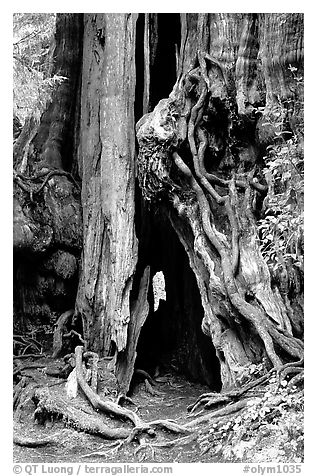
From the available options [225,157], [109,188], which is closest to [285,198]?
[225,157]

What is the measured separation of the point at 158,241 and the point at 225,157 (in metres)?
1.71

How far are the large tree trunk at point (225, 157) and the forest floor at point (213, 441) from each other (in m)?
0.65

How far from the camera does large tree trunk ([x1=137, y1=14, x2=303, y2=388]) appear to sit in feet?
17.5

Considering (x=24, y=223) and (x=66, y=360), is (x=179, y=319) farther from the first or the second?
(x=24, y=223)

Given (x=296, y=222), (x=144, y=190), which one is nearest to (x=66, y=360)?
(x=144, y=190)

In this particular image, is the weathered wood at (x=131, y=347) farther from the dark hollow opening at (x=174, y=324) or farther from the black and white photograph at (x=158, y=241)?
the dark hollow opening at (x=174, y=324)

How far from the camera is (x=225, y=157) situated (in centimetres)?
623

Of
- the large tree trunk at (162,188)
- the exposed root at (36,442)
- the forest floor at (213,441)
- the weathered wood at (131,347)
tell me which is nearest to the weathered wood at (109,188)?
the large tree trunk at (162,188)

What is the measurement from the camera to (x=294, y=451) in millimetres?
4090

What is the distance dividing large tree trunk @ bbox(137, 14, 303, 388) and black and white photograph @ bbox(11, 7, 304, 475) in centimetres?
2

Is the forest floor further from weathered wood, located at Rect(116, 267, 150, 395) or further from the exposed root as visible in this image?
weathered wood, located at Rect(116, 267, 150, 395)

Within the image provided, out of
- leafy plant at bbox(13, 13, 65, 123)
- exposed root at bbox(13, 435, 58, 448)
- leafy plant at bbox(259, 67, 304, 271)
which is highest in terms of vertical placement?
leafy plant at bbox(13, 13, 65, 123)

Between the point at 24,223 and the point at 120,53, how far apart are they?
7.75 feet

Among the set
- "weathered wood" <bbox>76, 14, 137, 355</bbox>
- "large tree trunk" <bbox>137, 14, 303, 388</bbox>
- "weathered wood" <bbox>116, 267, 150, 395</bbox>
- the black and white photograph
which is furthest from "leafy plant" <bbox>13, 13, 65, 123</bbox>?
"weathered wood" <bbox>116, 267, 150, 395</bbox>
